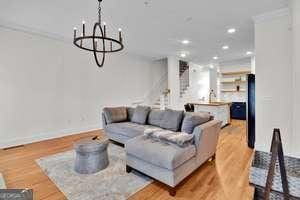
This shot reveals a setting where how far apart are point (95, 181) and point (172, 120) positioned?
1863 millimetres

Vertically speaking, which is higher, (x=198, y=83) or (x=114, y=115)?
(x=198, y=83)

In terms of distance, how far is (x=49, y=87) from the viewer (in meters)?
4.77

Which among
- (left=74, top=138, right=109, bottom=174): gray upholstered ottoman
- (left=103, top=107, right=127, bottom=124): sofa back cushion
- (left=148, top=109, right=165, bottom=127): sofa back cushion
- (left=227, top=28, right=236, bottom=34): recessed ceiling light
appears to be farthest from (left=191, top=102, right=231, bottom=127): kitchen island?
(left=74, top=138, right=109, bottom=174): gray upholstered ottoman

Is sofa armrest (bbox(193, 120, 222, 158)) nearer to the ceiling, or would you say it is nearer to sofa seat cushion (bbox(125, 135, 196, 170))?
sofa seat cushion (bbox(125, 135, 196, 170))

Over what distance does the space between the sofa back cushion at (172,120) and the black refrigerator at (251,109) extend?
1.85m

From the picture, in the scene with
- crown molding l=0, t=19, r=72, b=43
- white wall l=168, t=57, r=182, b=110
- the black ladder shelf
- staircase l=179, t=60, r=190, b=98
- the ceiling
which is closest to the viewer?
the black ladder shelf

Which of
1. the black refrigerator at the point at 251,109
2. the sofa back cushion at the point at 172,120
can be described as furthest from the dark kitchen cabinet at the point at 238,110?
the sofa back cushion at the point at 172,120

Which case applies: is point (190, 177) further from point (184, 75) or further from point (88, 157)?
point (184, 75)

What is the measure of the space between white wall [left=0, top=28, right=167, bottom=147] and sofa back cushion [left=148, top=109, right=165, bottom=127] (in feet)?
8.62

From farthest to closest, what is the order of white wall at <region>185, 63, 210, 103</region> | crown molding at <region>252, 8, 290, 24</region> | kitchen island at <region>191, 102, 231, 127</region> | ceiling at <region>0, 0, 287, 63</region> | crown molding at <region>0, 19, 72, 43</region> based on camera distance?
white wall at <region>185, 63, 210, 103</region> → kitchen island at <region>191, 102, 231, 127</region> → crown molding at <region>0, 19, 72, 43</region> → crown molding at <region>252, 8, 290, 24</region> → ceiling at <region>0, 0, 287, 63</region>

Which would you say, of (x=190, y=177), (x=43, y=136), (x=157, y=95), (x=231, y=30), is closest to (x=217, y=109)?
(x=231, y=30)

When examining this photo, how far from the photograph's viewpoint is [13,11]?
3.30 meters

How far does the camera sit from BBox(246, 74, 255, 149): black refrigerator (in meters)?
3.93

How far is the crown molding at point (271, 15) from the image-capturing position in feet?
10.5
